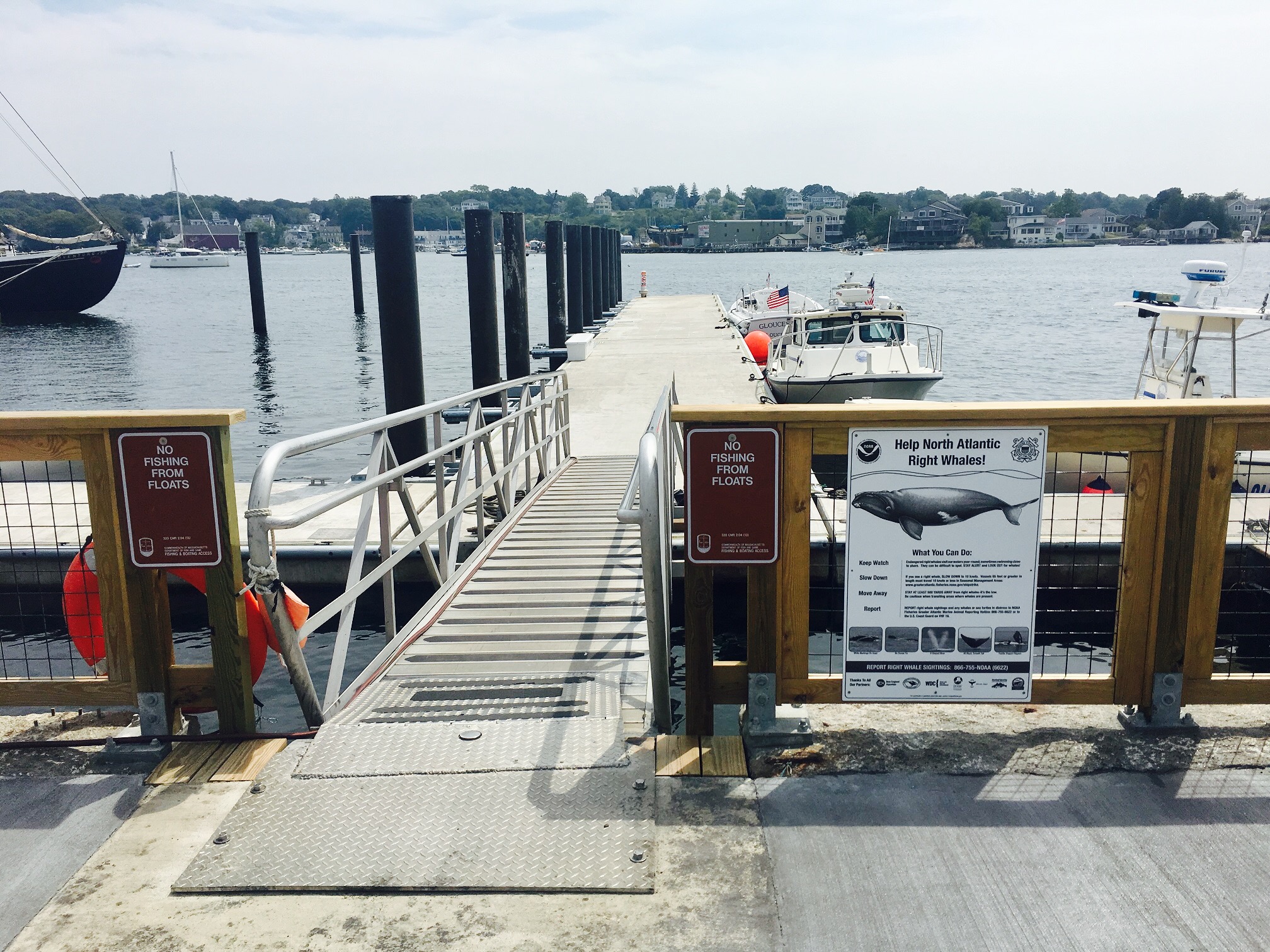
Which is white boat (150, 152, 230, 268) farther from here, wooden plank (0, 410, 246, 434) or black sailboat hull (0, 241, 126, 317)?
wooden plank (0, 410, 246, 434)

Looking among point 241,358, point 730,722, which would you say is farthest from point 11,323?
point 730,722

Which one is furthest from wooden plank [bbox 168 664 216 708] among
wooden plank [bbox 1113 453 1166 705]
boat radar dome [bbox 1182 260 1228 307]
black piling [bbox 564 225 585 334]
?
black piling [bbox 564 225 585 334]

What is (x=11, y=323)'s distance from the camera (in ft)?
204

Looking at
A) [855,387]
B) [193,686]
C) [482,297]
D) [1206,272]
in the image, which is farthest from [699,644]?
[855,387]

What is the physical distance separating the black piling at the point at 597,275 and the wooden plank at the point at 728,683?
119ft

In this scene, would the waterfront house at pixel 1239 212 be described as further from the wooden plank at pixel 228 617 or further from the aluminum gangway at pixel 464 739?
the wooden plank at pixel 228 617

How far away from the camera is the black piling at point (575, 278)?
3447cm

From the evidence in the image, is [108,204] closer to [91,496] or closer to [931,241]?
[931,241]

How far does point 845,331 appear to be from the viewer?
67.1 feet

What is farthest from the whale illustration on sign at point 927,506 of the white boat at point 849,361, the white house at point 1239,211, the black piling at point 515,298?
the white house at point 1239,211

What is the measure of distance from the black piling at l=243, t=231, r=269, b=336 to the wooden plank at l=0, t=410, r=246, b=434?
141 feet

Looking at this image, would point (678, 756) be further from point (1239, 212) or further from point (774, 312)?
point (1239, 212)

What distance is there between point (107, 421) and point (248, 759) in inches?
54.3

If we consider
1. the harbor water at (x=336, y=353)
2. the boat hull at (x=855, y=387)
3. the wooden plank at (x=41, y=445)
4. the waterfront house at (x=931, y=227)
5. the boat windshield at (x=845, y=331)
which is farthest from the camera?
the waterfront house at (x=931, y=227)
